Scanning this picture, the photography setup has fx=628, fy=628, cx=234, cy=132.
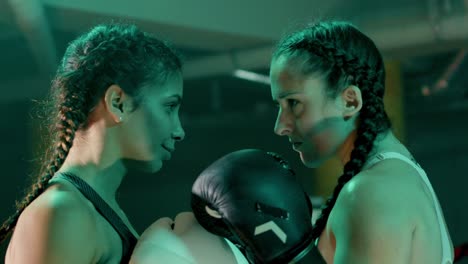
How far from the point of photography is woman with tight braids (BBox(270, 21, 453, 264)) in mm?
1194

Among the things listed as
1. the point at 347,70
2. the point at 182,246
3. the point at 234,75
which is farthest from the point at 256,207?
A: the point at 234,75

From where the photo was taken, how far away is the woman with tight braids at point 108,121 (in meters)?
1.40

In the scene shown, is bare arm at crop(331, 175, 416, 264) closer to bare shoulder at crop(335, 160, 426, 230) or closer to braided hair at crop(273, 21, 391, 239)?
bare shoulder at crop(335, 160, 426, 230)

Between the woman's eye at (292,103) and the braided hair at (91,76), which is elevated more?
the braided hair at (91,76)

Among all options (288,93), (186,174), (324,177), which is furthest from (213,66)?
(288,93)

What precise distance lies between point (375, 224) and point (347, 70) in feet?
1.25

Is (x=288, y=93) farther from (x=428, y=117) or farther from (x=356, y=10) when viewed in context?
(x=428, y=117)

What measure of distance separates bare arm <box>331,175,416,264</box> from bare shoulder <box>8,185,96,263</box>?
20.2 inches

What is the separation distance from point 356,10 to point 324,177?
168 centimetres

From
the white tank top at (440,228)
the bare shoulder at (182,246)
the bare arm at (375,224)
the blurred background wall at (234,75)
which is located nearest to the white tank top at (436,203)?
the white tank top at (440,228)

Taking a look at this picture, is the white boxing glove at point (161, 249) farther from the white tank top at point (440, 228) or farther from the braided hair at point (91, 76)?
the braided hair at point (91, 76)

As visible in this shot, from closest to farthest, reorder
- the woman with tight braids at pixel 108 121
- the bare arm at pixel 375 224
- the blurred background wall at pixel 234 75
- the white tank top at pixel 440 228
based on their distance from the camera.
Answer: the bare arm at pixel 375 224 < the white tank top at pixel 440 228 < the woman with tight braids at pixel 108 121 < the blurred background wall at pixel 234 75

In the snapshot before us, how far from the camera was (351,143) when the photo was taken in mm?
1451

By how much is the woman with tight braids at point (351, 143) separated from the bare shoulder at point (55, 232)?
49 cm
